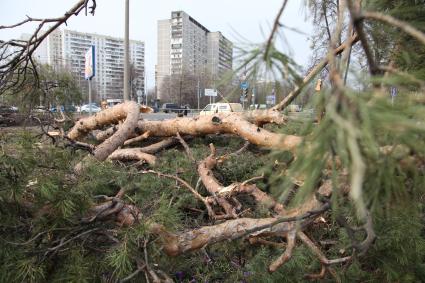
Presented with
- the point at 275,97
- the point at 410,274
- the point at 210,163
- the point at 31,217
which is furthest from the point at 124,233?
the point at 210,163

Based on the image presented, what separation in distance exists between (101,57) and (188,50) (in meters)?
35.5

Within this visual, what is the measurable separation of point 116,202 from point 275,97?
1.41 metres

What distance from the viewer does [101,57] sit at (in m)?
38.5

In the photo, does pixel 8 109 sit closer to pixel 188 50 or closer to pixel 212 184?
pixel 212 184

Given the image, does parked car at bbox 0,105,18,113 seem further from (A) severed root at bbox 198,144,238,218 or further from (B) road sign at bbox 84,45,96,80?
(B) road sign at bbox 84,45,96,80

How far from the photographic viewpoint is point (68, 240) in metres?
1.84

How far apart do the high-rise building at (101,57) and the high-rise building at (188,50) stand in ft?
12.2

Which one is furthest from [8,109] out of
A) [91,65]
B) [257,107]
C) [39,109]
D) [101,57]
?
[101,57]

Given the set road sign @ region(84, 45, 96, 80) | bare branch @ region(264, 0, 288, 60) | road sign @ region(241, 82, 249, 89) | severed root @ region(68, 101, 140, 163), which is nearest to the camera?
bare branch @ region(264, 0, 288, 60)

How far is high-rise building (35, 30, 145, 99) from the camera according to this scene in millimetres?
19766

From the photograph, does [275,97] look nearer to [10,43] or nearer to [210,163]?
[10,43]

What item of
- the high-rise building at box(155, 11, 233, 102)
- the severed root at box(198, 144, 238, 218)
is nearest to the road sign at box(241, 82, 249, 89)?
the high-rise building at box(155, 11, 233, 102)

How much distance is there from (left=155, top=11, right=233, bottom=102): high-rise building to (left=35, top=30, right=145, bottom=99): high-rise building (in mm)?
3734

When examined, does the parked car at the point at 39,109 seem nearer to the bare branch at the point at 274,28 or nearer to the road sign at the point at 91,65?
the bare branch at the point at 274,28
